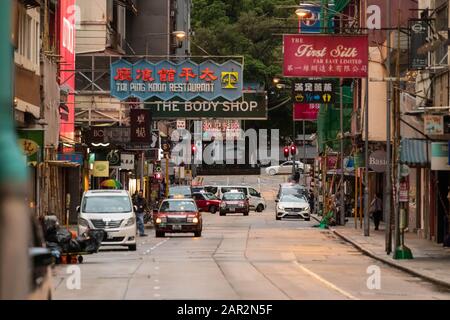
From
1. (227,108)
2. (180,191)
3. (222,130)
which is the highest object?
(222,130)

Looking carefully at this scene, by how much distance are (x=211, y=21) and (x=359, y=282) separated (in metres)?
96.0

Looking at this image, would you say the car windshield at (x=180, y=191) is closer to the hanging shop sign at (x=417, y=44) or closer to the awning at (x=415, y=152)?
the awning at (x=415, y=152)

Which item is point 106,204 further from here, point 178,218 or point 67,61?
point 67,61

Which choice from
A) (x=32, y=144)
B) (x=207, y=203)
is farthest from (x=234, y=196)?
(x=32, y=144)

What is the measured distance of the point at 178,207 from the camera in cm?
4688

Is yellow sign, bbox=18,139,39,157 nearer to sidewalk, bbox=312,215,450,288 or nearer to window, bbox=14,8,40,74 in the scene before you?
window, bbox=14,8,40,74

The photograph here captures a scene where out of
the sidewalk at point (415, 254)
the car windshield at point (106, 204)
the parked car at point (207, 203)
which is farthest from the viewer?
the parked car at point (207, 203)

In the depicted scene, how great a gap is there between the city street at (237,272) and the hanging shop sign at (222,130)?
6935 centimetres

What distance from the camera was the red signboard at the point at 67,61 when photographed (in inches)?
2012

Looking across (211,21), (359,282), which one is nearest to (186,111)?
(359,282)

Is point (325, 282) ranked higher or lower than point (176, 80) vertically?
lower

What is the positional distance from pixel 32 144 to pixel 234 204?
47.0m

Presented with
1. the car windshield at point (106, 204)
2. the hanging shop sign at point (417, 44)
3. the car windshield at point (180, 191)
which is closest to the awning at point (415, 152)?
the hanging shop sign at point (417, 44)

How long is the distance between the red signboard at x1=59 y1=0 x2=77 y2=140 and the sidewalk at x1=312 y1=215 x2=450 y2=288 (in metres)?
14.2
